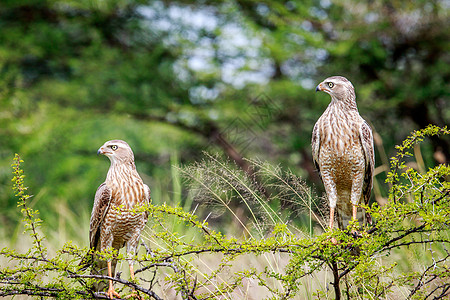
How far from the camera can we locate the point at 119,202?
12.2 feet

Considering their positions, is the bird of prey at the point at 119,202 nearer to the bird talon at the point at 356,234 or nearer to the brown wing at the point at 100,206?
the brown wing at the point at 100,206

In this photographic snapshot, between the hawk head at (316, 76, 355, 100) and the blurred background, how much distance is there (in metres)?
4.94

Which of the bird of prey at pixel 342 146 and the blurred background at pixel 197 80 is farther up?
the blurred background at pixel 197 80

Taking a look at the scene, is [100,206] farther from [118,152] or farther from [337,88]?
[337,88]

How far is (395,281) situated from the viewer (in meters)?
3.27

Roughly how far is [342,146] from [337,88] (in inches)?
17.0

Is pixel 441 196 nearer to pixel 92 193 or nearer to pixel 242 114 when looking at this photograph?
pixel 242 114

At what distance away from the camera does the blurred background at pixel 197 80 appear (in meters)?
9.16

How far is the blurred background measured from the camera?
9.16 metres

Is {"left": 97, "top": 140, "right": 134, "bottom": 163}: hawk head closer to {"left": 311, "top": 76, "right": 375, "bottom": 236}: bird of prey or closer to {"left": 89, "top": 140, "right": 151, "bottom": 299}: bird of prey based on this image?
{"left": 89, "top": 140, "right": 151, "bottom": 299}: bird of prey

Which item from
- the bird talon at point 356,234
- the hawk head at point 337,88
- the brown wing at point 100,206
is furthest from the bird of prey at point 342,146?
the brown wing at point 100,206

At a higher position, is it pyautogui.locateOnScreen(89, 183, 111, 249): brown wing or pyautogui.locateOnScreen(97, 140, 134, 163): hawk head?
pyautogui.locateOnScreen(97, 140, 134, 163): hawk head

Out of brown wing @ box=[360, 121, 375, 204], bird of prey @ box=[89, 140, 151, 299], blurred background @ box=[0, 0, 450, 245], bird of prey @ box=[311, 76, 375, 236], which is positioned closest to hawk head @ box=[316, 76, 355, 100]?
bird of prey @ box=[311, 76, 375, 236]

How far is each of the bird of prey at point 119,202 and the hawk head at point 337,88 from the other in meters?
1.42
